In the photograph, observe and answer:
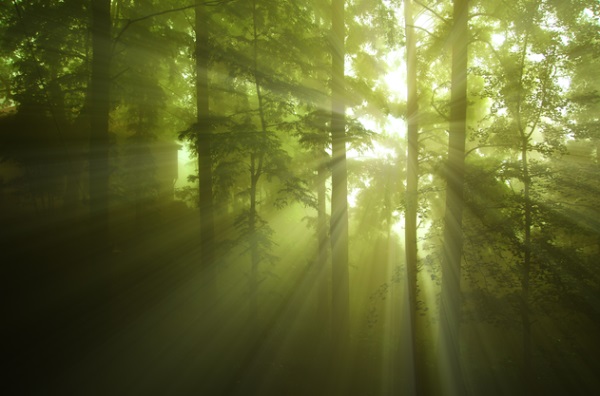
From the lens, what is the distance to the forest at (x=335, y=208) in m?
8.45

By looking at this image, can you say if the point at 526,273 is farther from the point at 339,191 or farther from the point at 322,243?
the point at 322,243

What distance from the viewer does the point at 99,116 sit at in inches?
352

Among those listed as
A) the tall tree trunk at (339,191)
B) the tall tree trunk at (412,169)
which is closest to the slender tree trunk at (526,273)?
the tall tree trunk at (412,169)

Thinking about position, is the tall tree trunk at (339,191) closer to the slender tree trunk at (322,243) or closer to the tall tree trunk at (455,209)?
the slender tree trunk at (322,243)

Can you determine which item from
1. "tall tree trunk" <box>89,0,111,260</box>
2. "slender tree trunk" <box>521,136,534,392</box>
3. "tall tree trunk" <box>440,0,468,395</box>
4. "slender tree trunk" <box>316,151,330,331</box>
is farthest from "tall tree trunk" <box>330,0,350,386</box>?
"tall tree trunk" <box>89,0,111,260</box>

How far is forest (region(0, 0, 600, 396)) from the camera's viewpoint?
27.7 feet

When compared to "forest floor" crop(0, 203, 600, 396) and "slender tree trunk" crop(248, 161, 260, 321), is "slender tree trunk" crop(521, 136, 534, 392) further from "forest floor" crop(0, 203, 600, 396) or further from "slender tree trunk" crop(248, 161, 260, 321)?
"slender tree trunk" crop(248, 161, 260, 321)

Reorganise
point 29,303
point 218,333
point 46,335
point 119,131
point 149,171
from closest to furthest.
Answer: point 46,335
point 29,303
point 218,333
point 149,171
point 119,131

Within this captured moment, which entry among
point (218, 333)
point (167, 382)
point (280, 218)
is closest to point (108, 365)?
point (167, 382)

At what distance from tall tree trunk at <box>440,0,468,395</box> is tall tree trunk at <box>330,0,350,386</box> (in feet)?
8.66

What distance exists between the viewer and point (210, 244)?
1052cm

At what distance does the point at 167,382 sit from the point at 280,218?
1442 centimetres

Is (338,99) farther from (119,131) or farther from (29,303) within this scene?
(119,131)

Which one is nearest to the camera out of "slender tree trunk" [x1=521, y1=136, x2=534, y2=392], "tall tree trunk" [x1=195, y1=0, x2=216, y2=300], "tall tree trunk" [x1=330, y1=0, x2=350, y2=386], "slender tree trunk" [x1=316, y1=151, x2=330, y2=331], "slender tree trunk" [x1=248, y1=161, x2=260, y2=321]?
"slender tree trunk" [x1=521, y1=136, x2=534, y2=392]
